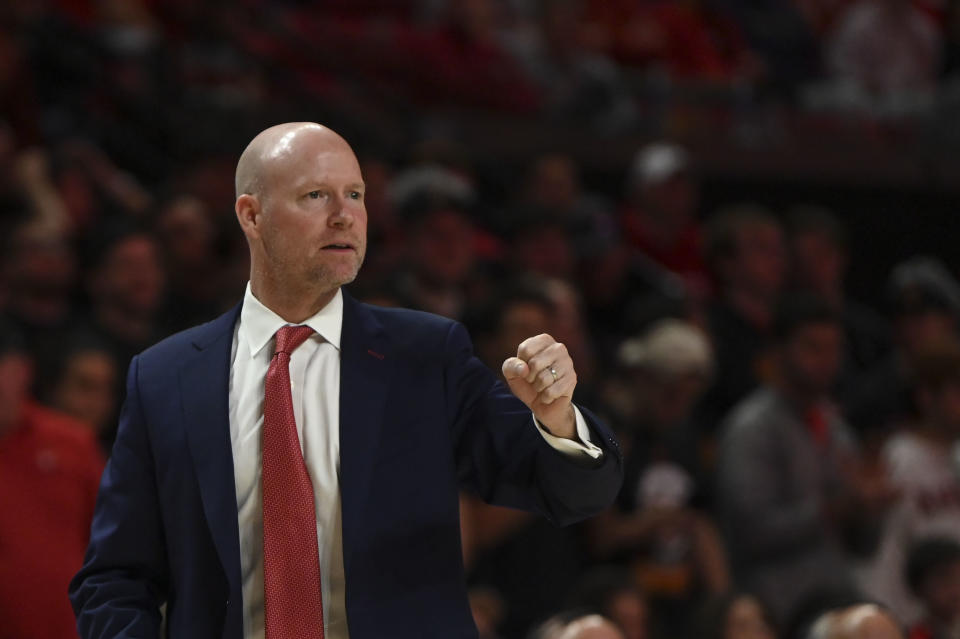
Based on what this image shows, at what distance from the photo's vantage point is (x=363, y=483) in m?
2.34

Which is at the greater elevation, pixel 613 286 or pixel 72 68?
pixel 72 68

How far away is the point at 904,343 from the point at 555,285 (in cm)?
192

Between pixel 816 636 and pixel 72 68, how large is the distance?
4799mm

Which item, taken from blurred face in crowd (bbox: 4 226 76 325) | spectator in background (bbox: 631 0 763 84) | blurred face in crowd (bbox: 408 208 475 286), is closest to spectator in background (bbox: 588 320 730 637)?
blurred face in crowd (bbox: 408 208 475 286)

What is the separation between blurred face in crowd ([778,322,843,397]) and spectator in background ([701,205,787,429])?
84 cm

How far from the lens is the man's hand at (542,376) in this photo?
7.44 ft

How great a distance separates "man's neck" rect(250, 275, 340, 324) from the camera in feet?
8.15

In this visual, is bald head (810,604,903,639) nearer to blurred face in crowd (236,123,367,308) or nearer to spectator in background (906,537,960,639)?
spectator in background (906,537,960,639)

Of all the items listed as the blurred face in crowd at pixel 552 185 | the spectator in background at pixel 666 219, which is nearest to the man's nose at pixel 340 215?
the blurred face in crowd at pixel 552 185

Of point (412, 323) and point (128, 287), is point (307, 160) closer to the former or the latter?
point (412, 323)

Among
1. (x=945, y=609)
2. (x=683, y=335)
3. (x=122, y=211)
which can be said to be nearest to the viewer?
(x=945, y=609)

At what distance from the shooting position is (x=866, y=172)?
30.5 ft

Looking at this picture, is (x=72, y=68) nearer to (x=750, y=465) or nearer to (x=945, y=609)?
(x=750, y=465)

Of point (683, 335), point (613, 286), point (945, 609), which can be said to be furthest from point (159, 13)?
point (945, 609)
